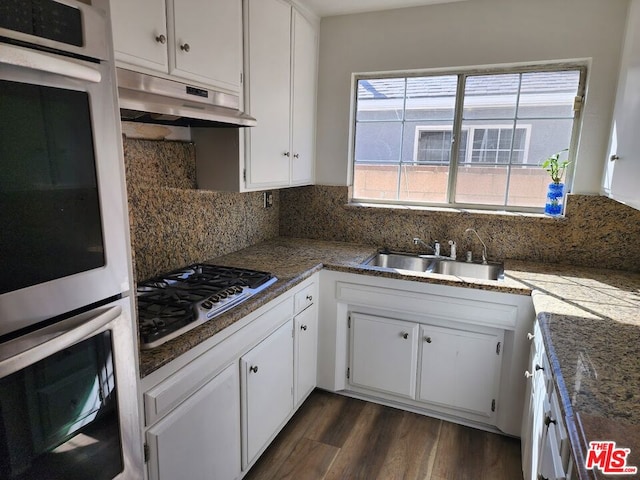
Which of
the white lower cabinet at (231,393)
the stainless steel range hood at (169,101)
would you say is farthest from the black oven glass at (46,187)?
the white lower cabinet at (231,393)

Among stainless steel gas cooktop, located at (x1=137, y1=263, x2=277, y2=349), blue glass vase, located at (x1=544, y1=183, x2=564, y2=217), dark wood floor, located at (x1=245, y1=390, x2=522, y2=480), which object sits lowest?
dark wood floor, located at (x1=245, y1=390, x2=522, y2=480)

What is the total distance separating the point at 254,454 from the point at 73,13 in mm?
1814

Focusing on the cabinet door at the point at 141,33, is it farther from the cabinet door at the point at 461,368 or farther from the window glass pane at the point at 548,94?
the window glass pane at the point at 548,94

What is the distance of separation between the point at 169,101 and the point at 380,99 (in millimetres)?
1802

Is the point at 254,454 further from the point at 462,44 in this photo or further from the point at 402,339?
the point at 462,44

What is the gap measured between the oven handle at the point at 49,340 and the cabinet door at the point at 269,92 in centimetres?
132

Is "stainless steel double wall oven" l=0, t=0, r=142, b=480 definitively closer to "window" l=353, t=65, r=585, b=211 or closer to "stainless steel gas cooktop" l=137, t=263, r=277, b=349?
"stainless steel gas cooktop" l=137, t=263, r=277, b=349

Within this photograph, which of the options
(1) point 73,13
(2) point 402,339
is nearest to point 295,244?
(2) point 402,339

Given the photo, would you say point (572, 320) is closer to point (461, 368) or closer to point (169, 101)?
point (461, 368)

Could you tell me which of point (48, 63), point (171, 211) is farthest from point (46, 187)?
point (171, 211)

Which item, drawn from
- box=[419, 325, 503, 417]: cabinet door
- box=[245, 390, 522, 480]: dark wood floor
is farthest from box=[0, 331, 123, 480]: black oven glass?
box=[419, 325, 503, 417]: cabinet door

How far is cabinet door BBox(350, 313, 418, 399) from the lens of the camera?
2.36 meters

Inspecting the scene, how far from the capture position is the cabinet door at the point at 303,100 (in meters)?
2.51

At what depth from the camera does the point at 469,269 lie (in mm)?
2576
